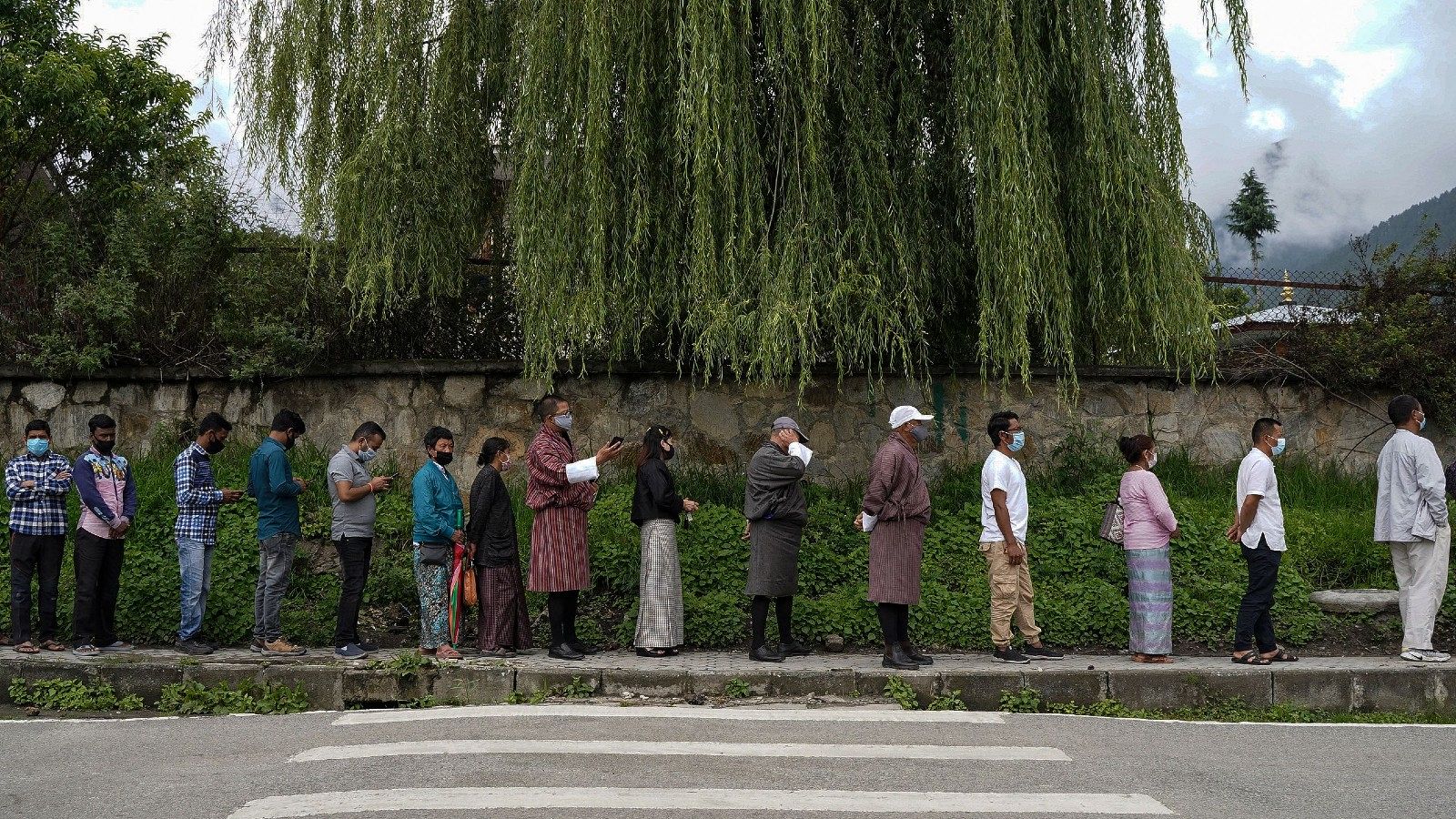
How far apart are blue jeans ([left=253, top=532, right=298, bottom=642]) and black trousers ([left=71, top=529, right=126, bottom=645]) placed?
47.4 inches

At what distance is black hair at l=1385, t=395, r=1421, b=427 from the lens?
8.70 meters

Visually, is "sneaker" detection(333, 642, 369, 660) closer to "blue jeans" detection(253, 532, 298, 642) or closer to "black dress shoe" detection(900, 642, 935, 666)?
"blue jeans" detection(253, 532, 298, 642)

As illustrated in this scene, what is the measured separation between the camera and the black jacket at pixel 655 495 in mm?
8930

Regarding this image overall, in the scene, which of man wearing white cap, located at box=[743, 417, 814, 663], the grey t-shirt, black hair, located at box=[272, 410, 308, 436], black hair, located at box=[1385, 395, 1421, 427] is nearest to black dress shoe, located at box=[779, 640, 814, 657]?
man wearing white cap, located at box=[743, 417, 814, 663]

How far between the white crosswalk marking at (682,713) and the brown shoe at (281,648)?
4.40ft

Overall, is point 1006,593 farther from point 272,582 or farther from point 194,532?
point 194,532

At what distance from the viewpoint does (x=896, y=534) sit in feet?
27.7

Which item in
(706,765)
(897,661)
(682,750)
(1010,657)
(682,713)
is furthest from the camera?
(1010,657)

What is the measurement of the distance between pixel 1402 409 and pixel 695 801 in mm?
6535

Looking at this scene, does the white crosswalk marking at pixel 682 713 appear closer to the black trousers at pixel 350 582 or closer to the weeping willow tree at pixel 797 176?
the black trousers at pixel 350 582

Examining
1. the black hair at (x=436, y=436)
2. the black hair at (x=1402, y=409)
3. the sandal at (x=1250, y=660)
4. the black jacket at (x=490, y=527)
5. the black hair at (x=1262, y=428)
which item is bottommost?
the sandal at (x=1250, y=660)

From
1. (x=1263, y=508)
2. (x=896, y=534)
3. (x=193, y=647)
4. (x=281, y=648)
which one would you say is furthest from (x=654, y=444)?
(x=1263, y=508)

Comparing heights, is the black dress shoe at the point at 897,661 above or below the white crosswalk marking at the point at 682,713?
above

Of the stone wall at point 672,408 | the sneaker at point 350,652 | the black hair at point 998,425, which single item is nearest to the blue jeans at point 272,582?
the sneaker at point 350,652
